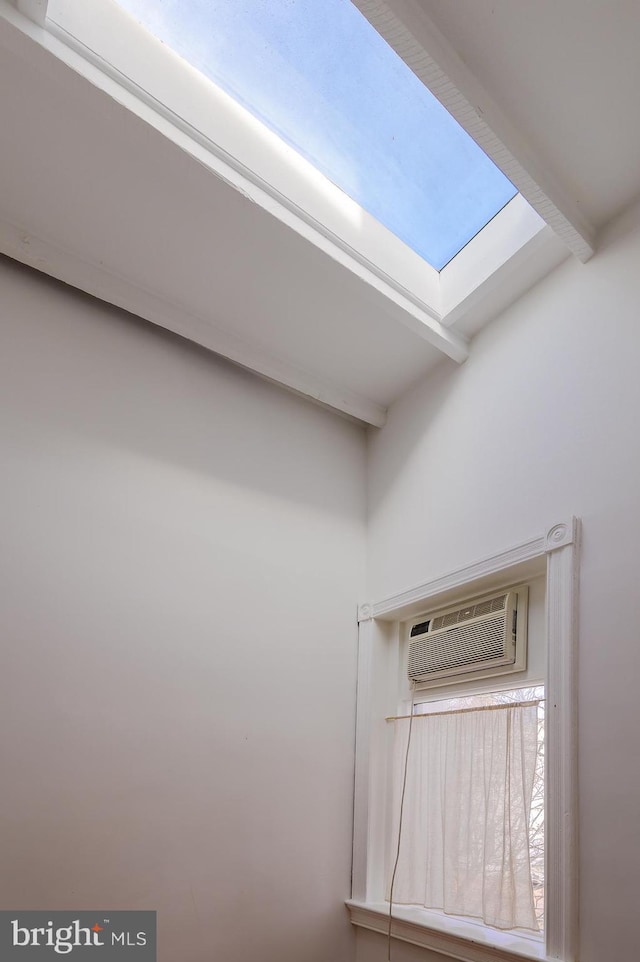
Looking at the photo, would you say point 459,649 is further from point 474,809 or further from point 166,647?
point 166,647

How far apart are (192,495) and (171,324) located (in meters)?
0.87

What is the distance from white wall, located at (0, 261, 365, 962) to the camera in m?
3.25

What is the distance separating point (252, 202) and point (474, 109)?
0.99 m

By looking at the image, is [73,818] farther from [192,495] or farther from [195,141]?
[195,141]

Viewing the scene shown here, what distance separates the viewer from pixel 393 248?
12.9ft

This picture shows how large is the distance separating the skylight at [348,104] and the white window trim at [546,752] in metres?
1.67

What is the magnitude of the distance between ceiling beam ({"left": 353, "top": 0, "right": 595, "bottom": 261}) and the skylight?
1.59ft

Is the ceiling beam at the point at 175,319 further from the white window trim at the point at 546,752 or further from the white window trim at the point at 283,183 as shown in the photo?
the white window trim at the point at 546,752

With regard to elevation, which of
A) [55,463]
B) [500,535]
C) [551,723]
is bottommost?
[551,723]

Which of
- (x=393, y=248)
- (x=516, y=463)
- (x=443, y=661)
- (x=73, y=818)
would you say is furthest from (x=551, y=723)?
(x=393, y=248)

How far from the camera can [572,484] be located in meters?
3.20

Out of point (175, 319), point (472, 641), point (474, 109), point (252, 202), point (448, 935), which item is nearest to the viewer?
point (474, 109)

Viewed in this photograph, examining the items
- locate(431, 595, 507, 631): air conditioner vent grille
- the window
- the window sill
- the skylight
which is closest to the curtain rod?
the window

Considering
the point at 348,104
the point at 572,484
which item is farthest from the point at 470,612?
the point at 348,104
